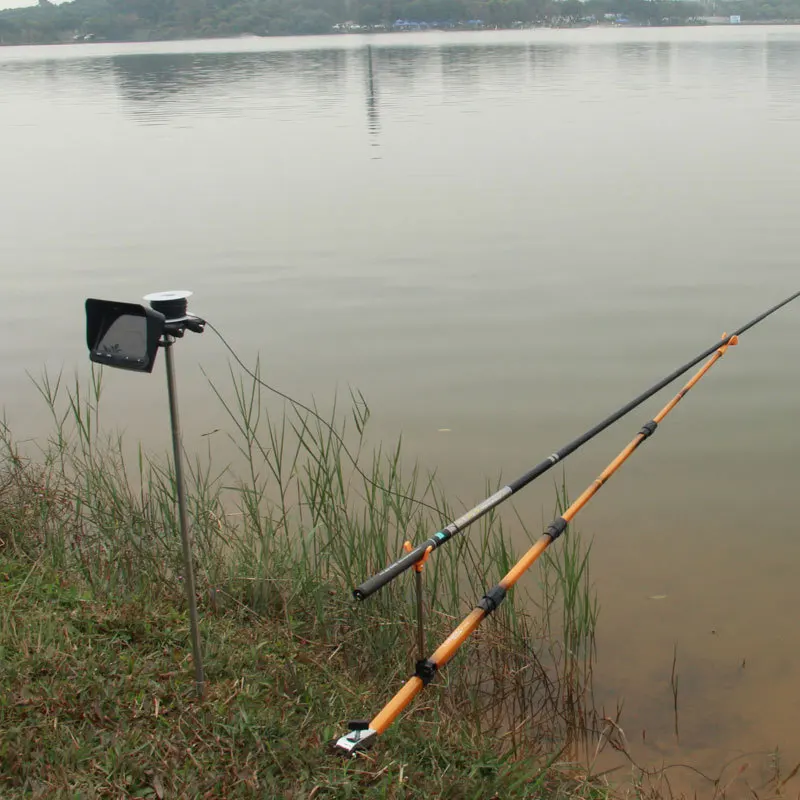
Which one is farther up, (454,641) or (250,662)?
(454,641)

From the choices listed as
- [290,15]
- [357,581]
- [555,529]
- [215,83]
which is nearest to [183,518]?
[555,529]

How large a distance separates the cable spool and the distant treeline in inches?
4548

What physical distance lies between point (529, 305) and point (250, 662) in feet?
20.1

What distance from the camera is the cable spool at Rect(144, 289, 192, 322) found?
118 inches

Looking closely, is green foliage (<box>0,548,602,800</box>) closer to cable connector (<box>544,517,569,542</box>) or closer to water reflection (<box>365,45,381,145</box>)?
cable connector (<box>544,517,569,542</box>)

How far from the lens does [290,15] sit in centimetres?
11862

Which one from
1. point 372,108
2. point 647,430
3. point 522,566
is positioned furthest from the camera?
point 372,108

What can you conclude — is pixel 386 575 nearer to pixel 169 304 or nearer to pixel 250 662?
pixel 169 304

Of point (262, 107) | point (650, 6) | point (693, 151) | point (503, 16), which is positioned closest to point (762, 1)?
point (650, 6)

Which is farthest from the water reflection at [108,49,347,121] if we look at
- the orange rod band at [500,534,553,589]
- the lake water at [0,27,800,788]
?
the orange rod band at [500,534,553,589]

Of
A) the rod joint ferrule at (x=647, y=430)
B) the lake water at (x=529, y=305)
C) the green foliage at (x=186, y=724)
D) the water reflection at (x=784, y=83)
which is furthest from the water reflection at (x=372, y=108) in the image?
the green foliage at (x=186, y=724)

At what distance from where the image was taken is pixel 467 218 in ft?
42.9

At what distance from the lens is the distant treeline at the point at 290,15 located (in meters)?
114

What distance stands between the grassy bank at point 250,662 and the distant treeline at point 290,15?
114435 mm
